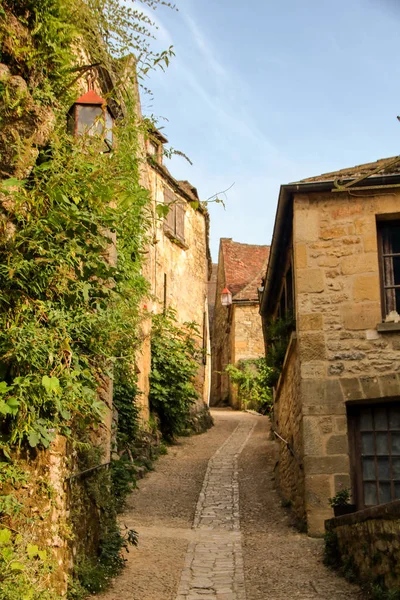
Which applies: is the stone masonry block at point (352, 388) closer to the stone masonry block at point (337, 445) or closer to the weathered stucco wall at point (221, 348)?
the stone masonry block at point (337, 445)

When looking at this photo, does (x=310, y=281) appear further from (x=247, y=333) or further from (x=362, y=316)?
(x=247, y=333)

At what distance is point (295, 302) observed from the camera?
880cm

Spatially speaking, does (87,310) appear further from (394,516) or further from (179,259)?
(179,259)

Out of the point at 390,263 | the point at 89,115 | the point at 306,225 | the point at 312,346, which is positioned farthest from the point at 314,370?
the point at 89,115

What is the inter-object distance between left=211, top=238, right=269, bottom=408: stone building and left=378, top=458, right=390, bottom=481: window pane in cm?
1481

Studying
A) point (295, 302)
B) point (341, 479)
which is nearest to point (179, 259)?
point (295, 302)

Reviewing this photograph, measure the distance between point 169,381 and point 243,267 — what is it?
12413 millimetres

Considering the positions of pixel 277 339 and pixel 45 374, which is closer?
pixel 45 374

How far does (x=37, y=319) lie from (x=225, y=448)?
10.5m

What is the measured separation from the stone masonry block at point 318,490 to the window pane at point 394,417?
100 centimetres

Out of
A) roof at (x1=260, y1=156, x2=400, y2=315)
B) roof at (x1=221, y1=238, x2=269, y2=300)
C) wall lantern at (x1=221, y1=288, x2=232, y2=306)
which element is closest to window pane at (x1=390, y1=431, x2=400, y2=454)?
roof at (x1=260, y1=156, x2=400, y2=315)

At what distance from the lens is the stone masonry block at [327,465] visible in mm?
7934

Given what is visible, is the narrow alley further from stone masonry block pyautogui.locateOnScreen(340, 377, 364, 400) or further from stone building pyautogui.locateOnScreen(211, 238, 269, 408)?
stone building pyautogui.locateOnScreen(211, 238, 269, 408)

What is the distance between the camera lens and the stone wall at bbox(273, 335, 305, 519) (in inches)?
334
